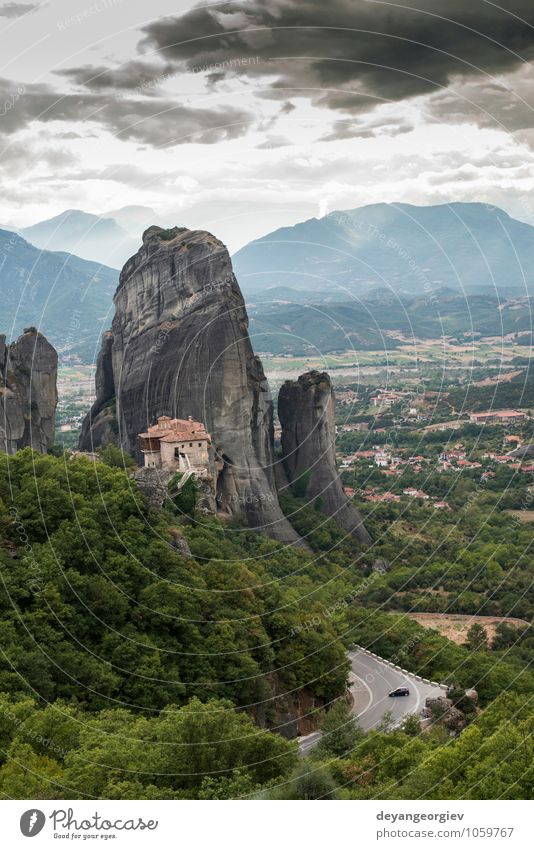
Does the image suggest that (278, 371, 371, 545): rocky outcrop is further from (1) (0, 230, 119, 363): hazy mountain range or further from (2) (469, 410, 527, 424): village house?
(2) (469, 410, 527, 424): village house

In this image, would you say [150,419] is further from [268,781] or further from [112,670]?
[268,781]

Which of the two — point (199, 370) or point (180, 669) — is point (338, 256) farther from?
point (180, 669)

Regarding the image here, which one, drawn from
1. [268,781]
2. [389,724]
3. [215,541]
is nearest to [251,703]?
[389,724]

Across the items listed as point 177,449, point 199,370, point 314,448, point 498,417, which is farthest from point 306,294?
point 177,449

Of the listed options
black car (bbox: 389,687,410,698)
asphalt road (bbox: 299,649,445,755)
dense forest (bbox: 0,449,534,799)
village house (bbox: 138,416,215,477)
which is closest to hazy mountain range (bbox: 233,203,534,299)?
village house (bbox: 138,416,215,477)

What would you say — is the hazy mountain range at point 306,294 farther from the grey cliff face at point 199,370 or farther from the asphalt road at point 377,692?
the asphalt road at point 377,692
